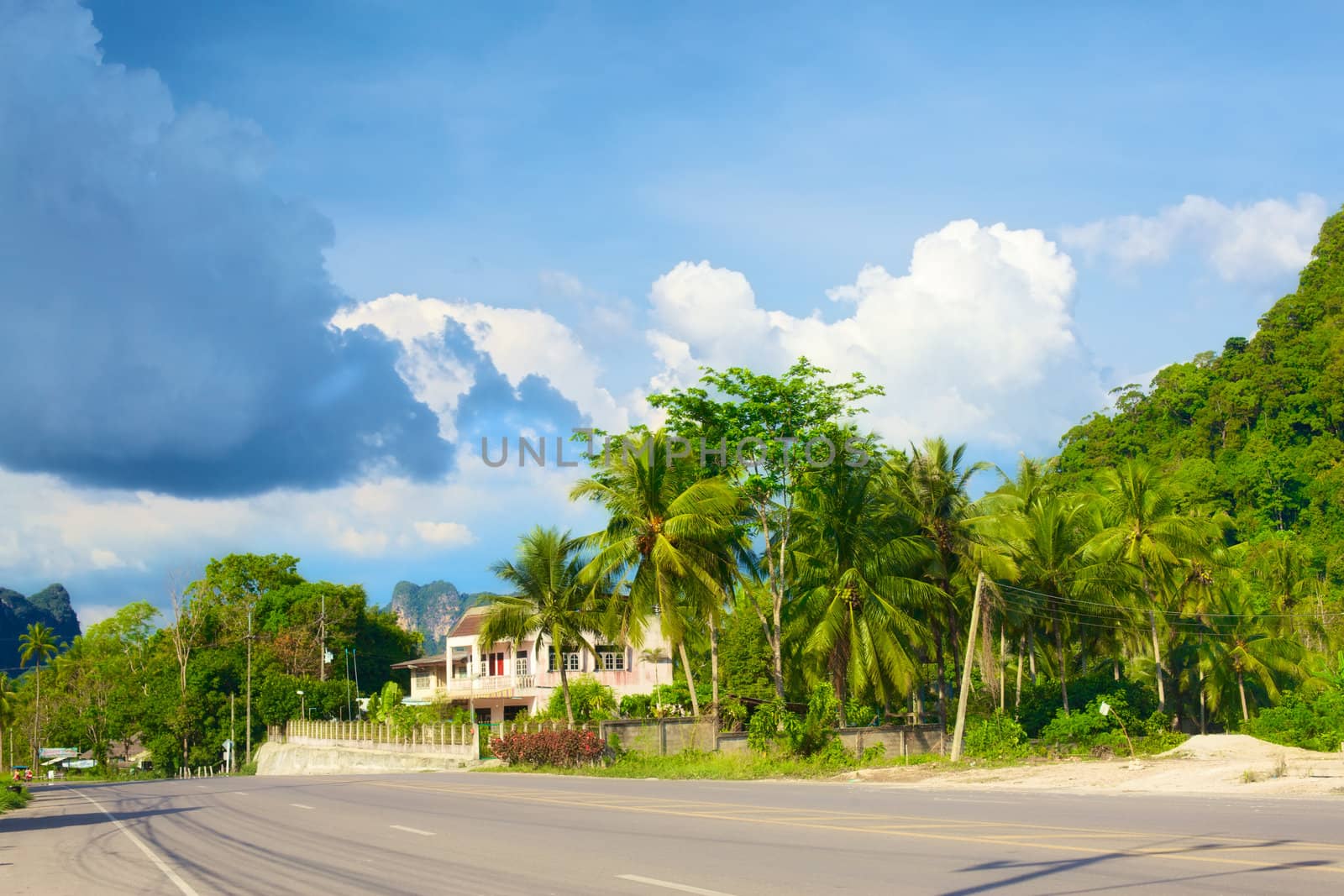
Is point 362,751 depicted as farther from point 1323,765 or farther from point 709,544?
point 1323,765

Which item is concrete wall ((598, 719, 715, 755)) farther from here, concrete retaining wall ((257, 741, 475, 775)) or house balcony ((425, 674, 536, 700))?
house balcony ((425, 674, 536, 700))

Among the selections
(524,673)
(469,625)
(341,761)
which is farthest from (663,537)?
(469,625)

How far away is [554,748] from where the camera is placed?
39375 millimetres

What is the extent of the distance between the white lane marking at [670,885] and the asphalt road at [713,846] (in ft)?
0.12

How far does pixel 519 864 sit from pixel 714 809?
290 inches

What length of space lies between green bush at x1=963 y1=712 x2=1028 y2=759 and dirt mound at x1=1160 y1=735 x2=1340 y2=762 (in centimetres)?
404

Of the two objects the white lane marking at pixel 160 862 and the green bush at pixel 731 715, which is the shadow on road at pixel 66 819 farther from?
the green bush at pixel 731 715

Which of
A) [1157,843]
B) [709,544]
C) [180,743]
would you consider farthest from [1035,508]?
[180,743]

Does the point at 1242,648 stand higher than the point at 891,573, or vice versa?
the point at 891,573

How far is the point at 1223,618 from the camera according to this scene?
53562mm

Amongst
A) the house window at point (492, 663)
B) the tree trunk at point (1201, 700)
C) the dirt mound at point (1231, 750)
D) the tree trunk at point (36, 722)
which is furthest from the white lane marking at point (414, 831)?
the tree trunk at point (36, 722)

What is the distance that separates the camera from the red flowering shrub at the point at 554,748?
3853cm

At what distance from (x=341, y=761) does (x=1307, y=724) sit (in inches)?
1726

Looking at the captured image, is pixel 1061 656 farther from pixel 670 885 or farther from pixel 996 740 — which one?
pixel 670 885
